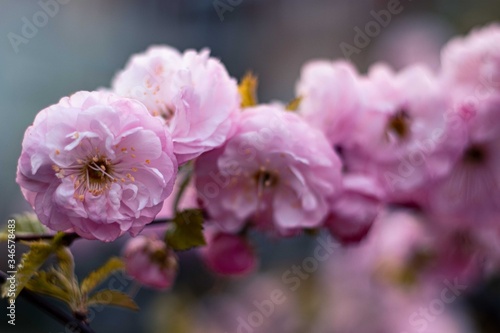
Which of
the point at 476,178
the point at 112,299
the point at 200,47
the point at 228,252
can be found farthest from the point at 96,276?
the point at 200,47

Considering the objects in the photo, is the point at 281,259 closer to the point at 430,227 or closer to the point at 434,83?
the point at 430,227

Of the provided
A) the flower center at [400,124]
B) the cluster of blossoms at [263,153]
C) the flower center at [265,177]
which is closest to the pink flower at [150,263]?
the cluster of blossoms at [263,153]

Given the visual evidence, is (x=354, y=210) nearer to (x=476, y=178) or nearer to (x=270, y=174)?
(x=270, y=174)

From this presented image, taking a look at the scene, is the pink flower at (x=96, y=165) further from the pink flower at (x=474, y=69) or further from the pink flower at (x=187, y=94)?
the pink flower at (x=474, y=69)

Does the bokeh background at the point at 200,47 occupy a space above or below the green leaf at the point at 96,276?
below

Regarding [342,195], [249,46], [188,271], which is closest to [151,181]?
[342,195]
